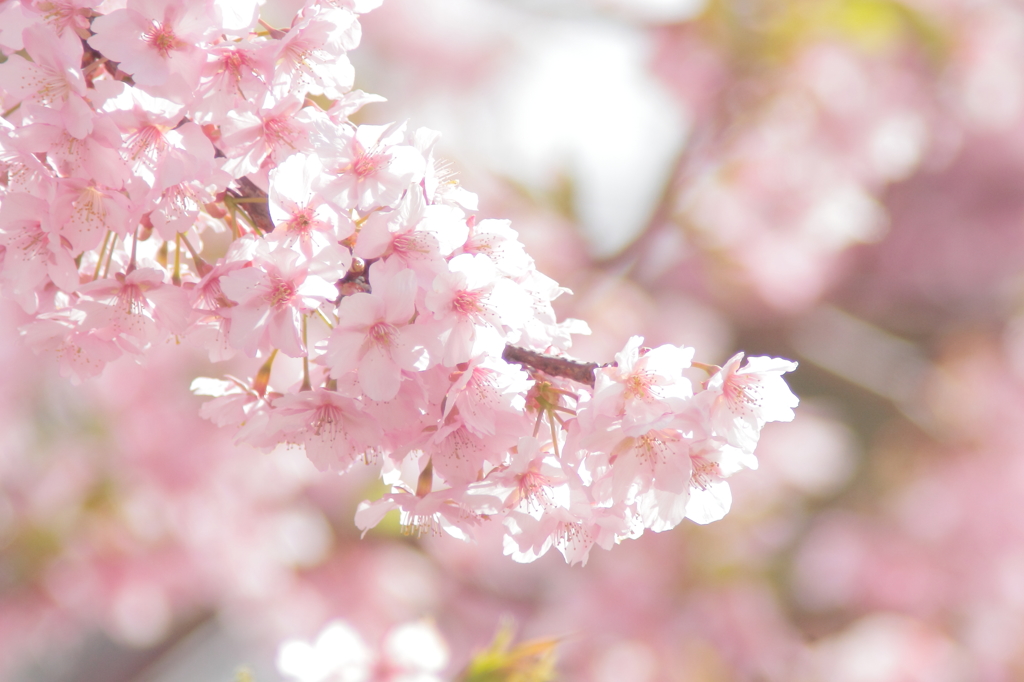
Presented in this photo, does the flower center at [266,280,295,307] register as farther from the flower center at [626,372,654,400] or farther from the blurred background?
the blurred background

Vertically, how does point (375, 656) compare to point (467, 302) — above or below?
below

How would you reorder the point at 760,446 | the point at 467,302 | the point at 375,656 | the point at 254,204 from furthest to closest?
the point at 760,446 < the point at 375,656 < the point at 254,204 < the point at 467,302

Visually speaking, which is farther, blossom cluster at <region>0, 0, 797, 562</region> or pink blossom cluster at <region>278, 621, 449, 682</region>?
pink blossom cluster at <region>278, 621, 449, 682</region>

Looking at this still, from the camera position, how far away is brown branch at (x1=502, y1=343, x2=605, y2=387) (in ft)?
2.81

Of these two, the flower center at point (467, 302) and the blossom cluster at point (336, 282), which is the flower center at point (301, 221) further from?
the flower center at point (467, 302)

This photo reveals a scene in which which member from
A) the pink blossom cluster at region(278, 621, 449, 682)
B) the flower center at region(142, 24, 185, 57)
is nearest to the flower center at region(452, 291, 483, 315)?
the flower center at region(142, 24, 185, 57)

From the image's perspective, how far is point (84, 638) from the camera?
3314mm

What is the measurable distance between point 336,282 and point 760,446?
12.8ft

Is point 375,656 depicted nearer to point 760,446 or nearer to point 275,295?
point 275,295

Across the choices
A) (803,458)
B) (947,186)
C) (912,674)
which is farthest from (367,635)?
(947,186)

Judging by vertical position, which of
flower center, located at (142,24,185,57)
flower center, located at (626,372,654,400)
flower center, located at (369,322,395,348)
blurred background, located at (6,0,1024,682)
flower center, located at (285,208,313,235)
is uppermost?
flower center, located at (142,24,185,57)

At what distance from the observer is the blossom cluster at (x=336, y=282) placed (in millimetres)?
802

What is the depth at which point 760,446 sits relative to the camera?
175 inches

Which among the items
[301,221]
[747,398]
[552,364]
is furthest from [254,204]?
[747,398]
